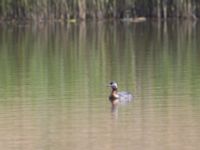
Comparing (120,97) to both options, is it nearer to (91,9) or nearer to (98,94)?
(98,94)

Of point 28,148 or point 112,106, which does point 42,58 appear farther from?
point 28,148

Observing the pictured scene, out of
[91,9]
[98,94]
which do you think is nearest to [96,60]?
[98,94]

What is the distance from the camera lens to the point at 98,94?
60.8ft

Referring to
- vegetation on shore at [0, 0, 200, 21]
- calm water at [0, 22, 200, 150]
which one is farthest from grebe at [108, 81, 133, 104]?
vegetation on shore at [0, 0, 200, 21]

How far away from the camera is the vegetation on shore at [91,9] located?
40791mm

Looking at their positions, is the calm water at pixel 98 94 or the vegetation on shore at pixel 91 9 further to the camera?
the vegetation on shore at pixel 91 9

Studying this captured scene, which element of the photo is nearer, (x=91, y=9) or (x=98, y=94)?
(x=98, y=94)

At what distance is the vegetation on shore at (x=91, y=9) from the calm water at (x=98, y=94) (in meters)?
7.47

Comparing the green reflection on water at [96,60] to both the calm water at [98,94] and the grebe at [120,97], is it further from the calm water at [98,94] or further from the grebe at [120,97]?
the grebe at [120,97]

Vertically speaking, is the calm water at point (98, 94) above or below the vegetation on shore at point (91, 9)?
below

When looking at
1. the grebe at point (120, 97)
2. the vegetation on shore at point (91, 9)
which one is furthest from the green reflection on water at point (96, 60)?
the vegetation on shore at point (91, 9)

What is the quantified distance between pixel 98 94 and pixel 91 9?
918 inches

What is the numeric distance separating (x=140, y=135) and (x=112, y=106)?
9.71ft

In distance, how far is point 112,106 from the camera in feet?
56.3
